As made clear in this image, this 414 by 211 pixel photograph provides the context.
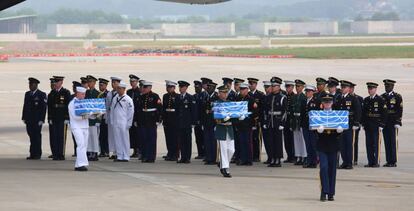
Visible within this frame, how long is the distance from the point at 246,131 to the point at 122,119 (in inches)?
101

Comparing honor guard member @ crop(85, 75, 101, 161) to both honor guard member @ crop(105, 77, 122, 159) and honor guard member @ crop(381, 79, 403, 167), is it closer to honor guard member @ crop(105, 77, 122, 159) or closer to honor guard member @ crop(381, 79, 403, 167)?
honor guard member @ crop(105, 77, 122, 159)

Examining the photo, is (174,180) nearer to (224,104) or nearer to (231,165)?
(224,104)

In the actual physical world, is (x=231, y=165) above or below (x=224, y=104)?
below

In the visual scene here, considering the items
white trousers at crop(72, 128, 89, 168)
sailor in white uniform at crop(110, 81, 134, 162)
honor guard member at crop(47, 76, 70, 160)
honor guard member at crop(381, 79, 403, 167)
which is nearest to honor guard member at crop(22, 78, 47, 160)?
honor guard member at crop(47, 76, 70, 160)

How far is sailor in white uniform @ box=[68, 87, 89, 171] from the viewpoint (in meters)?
18.7

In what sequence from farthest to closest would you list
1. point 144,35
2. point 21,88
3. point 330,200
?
point 144,35
point 21,88
point 330,200

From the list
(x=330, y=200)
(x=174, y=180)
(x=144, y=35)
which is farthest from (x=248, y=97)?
(x=144, y=35)

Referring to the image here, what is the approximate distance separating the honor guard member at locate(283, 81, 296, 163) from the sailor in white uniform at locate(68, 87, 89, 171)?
4148mm

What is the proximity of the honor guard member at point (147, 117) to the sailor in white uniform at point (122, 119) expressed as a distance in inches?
8.0

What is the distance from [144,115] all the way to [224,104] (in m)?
3.39

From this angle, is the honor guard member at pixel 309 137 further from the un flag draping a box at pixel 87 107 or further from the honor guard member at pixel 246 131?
the un flag draping a box at pixel 87 107

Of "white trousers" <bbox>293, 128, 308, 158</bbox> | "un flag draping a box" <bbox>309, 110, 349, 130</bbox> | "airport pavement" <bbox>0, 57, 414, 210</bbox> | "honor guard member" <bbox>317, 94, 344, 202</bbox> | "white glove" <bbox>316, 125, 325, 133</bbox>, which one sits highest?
"un flag draping a box" <bbox>309, 110, 349, 130</bbox>

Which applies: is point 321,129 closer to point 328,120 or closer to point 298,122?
point 328,120

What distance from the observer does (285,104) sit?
20203mm
